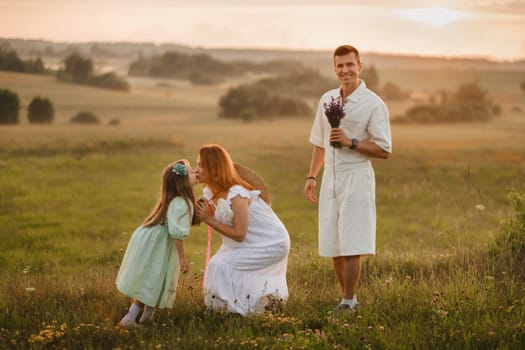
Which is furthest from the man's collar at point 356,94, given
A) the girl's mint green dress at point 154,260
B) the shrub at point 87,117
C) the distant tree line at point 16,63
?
the shrub at point 87,117

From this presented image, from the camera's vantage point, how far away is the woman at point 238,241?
5719 millimetres

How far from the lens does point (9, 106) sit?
21.8 m

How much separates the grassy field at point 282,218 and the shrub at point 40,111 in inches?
13.4

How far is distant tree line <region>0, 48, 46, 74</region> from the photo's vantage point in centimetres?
1679

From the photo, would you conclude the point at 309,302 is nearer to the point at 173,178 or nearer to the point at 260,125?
the point at 173,178

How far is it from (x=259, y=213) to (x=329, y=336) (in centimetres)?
133

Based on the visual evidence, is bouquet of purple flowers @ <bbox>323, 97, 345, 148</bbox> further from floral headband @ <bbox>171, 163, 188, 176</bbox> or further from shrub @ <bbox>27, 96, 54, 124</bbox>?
shrub @ <bbox>27, 96, 54, 124</bbox>

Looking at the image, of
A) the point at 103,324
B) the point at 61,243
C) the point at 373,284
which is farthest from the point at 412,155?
the point at 103,324

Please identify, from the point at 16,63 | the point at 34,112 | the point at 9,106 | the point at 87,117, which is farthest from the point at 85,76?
the point at 16,63

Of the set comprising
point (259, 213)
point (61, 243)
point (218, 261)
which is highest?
point (259, 213)

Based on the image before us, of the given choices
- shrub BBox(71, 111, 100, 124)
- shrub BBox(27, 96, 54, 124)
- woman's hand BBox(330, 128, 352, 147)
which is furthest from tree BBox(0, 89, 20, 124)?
woman's hand BBox(330, 128, 352, 147)

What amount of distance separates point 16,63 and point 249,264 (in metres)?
14.1

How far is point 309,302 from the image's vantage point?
6328mm

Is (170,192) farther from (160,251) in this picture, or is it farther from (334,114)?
(334,114)
